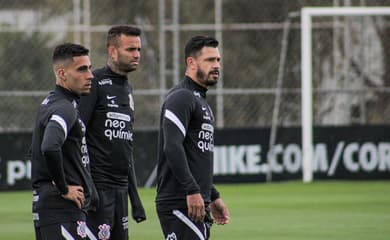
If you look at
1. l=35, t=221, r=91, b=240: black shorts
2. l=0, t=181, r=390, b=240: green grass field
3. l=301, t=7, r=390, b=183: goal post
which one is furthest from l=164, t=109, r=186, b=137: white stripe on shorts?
l=301, t=7, r=390, b=183: goal post

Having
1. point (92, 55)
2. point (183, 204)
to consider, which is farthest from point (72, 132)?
point (92, 55)

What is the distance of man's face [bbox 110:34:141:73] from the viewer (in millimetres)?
8898

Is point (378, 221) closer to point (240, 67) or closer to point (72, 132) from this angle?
point (72, 132)

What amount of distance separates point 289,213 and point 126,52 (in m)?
8.07

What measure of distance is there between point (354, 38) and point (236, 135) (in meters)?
3.97

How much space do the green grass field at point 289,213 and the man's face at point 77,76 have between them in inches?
226

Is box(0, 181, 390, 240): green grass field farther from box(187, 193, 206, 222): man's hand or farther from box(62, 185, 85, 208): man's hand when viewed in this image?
box(62, 185, 85, 208): man's hand

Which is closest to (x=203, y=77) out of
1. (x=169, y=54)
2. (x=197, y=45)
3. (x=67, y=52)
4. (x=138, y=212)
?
(x=197, y=45)

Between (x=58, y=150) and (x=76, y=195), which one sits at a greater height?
(x=58, y=150)

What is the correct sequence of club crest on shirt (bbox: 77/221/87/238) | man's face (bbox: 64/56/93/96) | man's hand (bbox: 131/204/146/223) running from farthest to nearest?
1. man's hand (bbox: 131/204/146/223)
2. man's face (bbox: 64/56/93/96)
3. club crest on shirt (bbox: 77/221/87/238)

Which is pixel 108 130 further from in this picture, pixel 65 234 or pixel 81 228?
pixel 65 234

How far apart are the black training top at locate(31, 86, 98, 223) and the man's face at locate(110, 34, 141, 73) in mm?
1325

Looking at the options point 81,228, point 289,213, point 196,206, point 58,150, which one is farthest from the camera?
point 289,213

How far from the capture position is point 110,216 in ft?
28.6
